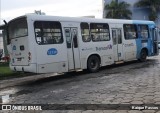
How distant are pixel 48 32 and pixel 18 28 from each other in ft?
4.41

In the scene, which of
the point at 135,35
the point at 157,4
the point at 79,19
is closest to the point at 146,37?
the point at 135,35

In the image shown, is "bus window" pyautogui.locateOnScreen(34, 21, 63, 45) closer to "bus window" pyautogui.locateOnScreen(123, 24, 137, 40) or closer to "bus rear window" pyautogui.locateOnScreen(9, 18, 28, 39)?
"bus rear window" pyautogui.locateOnScreen(9, 18, 28, 39)

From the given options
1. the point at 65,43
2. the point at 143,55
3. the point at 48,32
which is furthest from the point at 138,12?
the point at 48,32

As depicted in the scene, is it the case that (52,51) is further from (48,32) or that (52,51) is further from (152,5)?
(152,5)

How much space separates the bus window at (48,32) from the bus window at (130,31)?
537 centimetres

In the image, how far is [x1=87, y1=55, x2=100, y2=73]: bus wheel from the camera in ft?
49.2

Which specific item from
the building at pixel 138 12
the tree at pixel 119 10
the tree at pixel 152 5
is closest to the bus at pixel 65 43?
the tree at pixel 119 10

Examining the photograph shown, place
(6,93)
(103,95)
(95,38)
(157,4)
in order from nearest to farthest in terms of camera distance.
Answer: (103,95), (6,93), (95,38), (157,4)

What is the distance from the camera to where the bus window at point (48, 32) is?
41.1 ft

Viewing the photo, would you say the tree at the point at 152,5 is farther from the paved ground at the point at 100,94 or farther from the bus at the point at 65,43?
the paved ground at the point at 100,94

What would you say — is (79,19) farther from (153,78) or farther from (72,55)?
(153,78)

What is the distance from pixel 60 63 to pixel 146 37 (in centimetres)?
808

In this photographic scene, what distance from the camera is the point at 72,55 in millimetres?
13875

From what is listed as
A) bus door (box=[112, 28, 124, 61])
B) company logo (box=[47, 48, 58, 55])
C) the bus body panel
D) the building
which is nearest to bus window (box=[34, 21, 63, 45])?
company logo (box=[47, 48, 58, 55])
